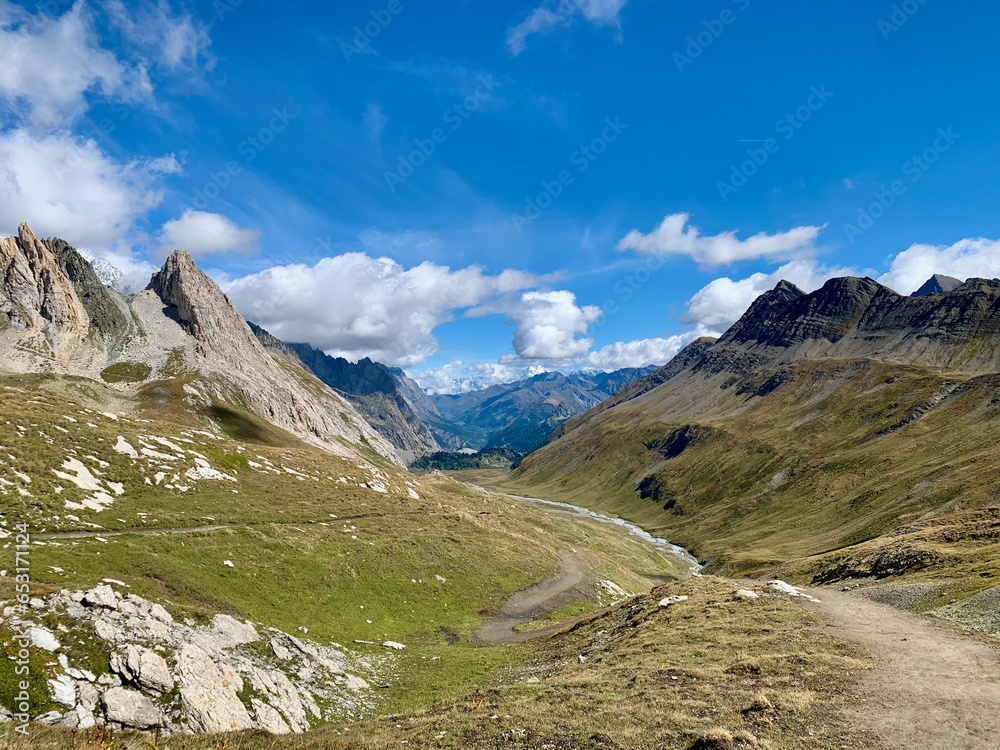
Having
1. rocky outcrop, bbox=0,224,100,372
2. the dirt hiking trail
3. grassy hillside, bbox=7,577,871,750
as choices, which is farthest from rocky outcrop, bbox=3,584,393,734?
rocky outcrop, bbox=0,224,100,372

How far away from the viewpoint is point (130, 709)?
16266mm

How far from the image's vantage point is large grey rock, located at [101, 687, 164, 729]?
15.9 metres

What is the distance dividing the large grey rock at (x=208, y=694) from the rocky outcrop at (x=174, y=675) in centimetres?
4

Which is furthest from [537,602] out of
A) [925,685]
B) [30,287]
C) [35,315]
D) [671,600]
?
[30,287]

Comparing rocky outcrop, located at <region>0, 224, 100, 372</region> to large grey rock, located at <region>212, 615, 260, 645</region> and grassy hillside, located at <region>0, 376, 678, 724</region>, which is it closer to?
grassy hillside, located at <region>0, 376, 678, 724</region>

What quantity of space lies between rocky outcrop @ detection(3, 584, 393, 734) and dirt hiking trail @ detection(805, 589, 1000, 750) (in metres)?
24.2

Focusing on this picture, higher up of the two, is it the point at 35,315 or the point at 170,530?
the point at 35,315

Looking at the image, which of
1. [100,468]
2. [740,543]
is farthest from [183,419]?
[740,543]

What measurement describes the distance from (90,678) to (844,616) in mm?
42304

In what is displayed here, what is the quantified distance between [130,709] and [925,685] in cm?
3236

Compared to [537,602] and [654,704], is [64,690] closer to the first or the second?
[654,704]

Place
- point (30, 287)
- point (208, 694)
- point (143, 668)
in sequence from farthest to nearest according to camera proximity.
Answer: point (30, 287) → point (208, 694) → point (143, 668)

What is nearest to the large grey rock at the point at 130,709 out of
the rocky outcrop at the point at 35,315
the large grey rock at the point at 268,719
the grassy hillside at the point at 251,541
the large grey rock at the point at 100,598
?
the grassy hillside at the point at 251,541

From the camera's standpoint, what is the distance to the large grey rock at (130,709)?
15.9 metres
